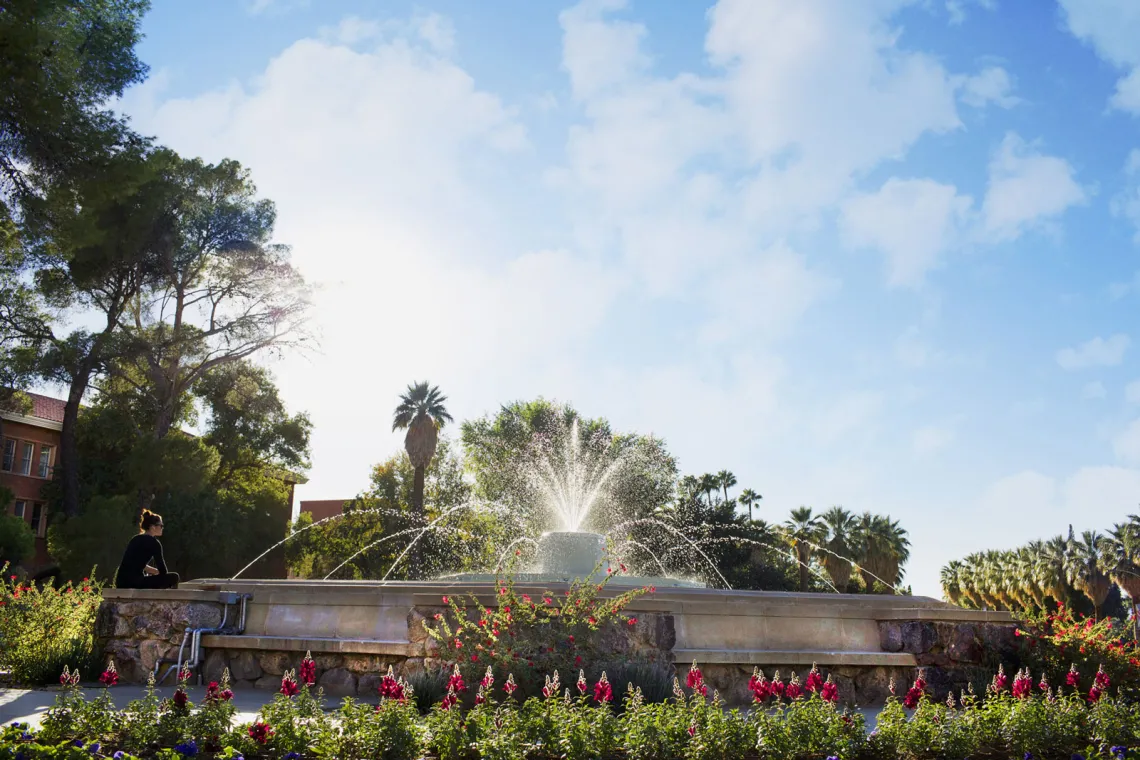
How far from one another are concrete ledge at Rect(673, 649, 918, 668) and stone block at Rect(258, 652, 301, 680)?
3685mm

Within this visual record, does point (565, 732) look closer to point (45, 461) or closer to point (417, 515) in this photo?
point (417, 515)

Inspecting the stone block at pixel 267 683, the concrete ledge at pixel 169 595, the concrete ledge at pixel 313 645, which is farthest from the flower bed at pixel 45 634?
the stone block at pixel 267 683

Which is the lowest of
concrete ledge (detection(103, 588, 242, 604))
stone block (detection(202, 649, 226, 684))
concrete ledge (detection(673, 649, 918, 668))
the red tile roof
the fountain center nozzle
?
stone block (detection(202, 649, 226, 684))

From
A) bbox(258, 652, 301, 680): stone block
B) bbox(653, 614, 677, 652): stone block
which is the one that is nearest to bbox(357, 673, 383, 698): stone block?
bbox(258, 652, 301, 680): stone block

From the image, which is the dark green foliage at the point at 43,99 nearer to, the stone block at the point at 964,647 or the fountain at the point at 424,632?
the fountain at the point at 424,632

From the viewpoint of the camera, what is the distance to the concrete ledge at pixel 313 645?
26.7ft

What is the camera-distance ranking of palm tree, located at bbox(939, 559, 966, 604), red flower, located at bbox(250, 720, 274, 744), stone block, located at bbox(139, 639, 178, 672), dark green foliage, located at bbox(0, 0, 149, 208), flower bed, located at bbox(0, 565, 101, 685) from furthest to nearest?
palm tree, located at bbox(939, 559, 966, 604) < dark green foliage, located at bbox(0, 0, 149, 208) < stone block, located at bbox(139, 639, 178, 672) < flower bed, located at bbox(0, 565, 101, 685) < red flower, located at bbox(250, 720, 274, 744)

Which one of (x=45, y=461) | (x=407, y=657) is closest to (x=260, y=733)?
(x=407, y=657)

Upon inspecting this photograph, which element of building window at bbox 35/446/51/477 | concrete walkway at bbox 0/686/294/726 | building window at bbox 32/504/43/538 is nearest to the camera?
concrete walkway at bbox 0/686/294/726

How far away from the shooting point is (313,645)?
850 centimetres

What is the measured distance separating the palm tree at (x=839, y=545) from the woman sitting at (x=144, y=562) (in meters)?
40.3

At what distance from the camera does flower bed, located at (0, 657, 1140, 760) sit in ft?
17.1

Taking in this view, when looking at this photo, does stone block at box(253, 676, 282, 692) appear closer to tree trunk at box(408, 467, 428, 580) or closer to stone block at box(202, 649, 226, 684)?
stone block at box(202, 649, 226, 684)

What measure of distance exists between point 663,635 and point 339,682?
9.84 feet
